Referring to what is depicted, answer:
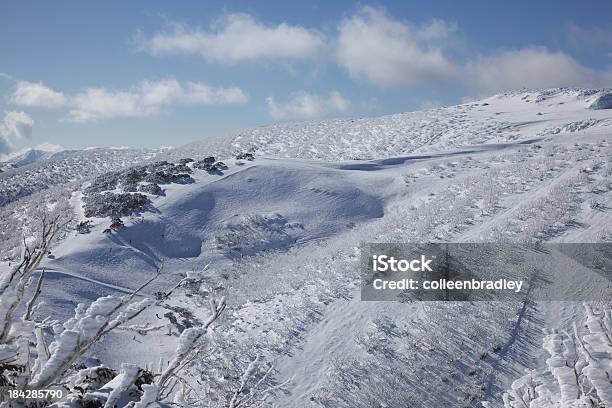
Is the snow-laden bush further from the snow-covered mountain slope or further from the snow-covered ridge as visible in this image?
the snow-covered mountain slope

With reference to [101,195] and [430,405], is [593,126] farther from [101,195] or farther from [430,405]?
[101,195]

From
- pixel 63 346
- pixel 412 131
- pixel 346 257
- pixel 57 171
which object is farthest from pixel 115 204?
pixel 57 171

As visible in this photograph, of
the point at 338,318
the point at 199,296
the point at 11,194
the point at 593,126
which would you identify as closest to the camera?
the point at 338,318

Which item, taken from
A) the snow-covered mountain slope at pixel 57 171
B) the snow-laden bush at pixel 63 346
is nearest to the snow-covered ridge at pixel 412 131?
the snow-covered mountain slope at pixel 57 171

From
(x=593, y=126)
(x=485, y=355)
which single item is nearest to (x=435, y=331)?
(x=485, y=355)

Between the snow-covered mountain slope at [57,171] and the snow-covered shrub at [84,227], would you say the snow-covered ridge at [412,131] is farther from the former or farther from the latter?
the snow-covered shrub at [84,227]

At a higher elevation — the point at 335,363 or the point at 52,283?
the point at 52,283

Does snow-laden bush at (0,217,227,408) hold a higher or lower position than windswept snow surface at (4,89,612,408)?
higher

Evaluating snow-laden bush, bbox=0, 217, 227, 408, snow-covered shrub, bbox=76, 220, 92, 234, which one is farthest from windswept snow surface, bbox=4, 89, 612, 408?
snow-laden bush, bbox=0, 217, 227, 408

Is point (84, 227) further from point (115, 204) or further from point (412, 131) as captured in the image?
point (412, 131)
